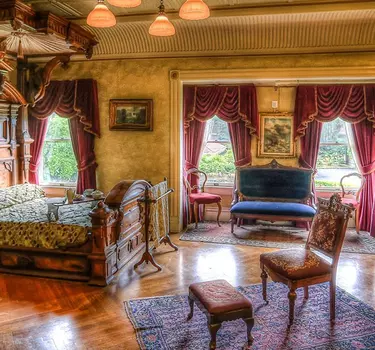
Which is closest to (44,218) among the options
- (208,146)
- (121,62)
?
(121,62)

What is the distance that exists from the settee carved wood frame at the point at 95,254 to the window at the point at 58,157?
10.2 feet

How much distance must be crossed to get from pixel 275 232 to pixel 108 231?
137 inches

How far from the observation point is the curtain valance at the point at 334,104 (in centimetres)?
677

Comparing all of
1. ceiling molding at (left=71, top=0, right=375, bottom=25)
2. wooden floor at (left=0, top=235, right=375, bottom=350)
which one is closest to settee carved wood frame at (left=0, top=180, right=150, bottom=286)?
wooden floor at (left=0, top=235, right=375, bottom=350)

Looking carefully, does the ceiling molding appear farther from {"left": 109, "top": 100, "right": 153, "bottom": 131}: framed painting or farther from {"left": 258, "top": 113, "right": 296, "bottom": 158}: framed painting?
{"left": 258, "top": 113, "right": 296, "bottom": 158}: framed painting

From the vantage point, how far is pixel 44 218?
498cm

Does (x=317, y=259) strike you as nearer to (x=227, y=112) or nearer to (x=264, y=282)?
(x=264, y=282)

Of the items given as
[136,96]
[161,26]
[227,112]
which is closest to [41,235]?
[161,26]

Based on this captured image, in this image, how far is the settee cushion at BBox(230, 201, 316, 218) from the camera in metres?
6.40

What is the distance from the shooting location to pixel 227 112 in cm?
720

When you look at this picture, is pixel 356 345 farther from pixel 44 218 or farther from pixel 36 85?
pixel 36 85

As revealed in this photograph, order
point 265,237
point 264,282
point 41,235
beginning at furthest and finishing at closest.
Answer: point 265,237
point 41,235
point 264,282

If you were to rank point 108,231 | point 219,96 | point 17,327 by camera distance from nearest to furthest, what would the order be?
point 17,327
point 108,231
point 219,96

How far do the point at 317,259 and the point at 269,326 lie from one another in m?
0.79
